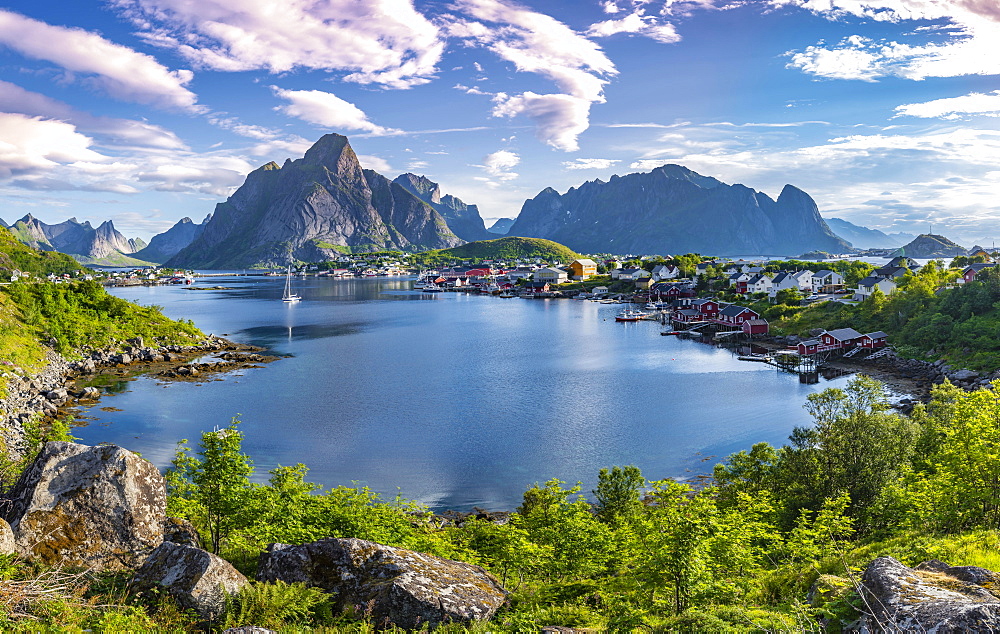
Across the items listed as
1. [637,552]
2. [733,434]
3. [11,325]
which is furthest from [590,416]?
[11,325]

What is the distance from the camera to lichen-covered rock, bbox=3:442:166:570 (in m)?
8.63

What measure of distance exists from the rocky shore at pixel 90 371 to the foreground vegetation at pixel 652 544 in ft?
72.8

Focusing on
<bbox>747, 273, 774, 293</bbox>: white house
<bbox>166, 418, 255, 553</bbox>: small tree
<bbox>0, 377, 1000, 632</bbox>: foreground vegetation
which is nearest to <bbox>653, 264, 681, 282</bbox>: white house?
<bbox>747, 273, 774, 293</bbox>: white house

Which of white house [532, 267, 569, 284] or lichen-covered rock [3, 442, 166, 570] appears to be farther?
white house [532, 267, 569, 284]

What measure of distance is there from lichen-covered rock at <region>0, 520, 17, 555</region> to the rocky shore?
→ 75.8ft

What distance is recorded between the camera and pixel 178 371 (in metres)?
50.2

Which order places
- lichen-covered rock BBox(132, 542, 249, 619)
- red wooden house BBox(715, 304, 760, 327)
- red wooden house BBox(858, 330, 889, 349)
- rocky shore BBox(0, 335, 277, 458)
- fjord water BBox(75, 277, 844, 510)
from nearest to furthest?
lichen-covered rock BBox(132, 542, 249, 619)
fjord water BBox(75, 277, 844, 510)
rocky shore BBox(0, 335, 277, 458)
red wooden house BBox(858, 330, 889, 349)
red wooden house BBox(715, 304, 760, 327)

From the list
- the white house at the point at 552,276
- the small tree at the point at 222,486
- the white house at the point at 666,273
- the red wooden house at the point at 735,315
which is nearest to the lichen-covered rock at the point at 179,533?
the small tree at the point at 222,486

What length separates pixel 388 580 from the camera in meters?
7.98

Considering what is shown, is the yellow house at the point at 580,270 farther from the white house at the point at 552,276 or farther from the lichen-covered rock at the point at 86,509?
the lichen-covered rock at the point at 86,509

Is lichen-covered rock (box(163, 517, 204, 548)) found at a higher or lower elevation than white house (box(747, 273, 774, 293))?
lower

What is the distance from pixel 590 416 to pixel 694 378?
16.9 meters

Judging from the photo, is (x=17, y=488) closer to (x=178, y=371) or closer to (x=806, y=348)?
(x=178, y=371)

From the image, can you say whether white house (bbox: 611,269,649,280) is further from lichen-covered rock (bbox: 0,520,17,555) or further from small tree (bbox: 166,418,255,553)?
lichen-covered rock (bbox: 0,520,17,555)
